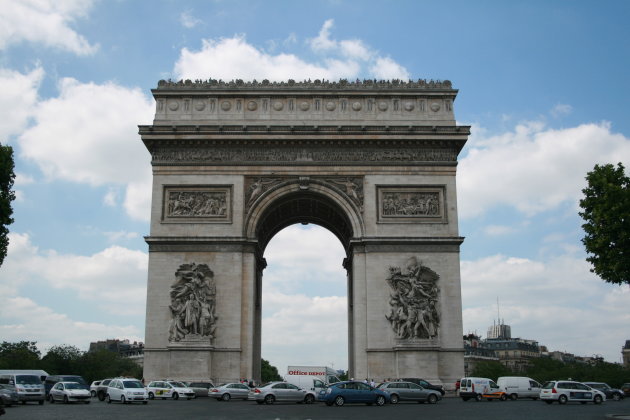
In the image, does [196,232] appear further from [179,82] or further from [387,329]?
[387,329]

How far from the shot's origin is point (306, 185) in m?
38.8

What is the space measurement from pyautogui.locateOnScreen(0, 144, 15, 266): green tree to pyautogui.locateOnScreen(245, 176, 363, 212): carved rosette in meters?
11.7

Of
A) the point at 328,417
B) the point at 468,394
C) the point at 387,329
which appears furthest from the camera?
the point at 387,329

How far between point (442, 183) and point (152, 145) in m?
15.7

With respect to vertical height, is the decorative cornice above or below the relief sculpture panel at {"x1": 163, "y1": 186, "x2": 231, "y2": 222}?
above

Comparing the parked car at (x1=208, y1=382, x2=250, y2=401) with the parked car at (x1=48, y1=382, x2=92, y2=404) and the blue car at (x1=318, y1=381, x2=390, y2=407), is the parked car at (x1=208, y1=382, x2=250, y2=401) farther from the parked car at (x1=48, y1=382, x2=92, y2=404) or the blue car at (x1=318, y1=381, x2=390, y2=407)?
the parked car at (x1=48, y1=382, x2=92, y2=404)

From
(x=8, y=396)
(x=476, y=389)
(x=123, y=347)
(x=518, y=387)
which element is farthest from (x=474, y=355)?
(x=8, y=396)

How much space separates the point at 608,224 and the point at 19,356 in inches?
2629

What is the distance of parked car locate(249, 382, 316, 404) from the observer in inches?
1265

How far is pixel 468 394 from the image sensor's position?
1351 inches

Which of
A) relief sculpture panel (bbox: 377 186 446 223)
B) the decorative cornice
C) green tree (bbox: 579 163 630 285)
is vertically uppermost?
the decorative cornice

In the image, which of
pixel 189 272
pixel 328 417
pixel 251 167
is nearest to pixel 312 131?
pixel 251 167

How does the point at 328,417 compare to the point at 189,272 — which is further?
the point at 189,272

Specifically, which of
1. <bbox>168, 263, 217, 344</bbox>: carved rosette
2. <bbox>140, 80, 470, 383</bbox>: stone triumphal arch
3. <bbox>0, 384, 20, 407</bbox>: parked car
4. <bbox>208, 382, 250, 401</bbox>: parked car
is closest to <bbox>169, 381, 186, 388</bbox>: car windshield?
<bbox>140, 80, 470, 383</bbox>: stone triumphal arch
